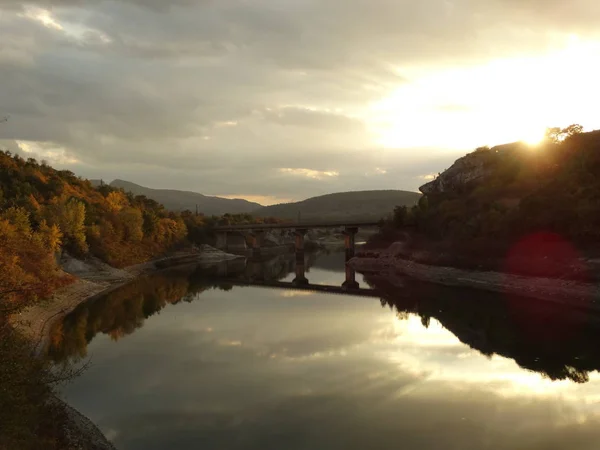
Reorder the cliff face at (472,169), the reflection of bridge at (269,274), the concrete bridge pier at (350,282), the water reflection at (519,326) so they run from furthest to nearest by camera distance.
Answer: the cliff face at (472,169) < the reflection of bridge at (269,274) < the concrete bridge pier at (350,282) < the water reflection at (519,326)

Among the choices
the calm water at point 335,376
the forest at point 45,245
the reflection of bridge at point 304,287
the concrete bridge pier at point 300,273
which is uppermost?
the forest at point 45,245

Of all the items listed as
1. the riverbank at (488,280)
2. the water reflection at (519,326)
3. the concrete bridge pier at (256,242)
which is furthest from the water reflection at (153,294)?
the concrete bridge pier at (256,242)

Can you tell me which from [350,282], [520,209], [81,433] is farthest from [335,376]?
[520,209]

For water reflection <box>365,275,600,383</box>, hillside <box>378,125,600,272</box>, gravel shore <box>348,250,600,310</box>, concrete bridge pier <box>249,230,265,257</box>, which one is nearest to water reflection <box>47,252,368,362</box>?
gravel shore <box>348,250,600,310</box>

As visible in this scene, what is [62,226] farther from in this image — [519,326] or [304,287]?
[519,326]

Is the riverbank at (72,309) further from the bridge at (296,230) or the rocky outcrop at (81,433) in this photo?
the bridge at (296,230)

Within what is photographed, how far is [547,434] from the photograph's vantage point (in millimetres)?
23547

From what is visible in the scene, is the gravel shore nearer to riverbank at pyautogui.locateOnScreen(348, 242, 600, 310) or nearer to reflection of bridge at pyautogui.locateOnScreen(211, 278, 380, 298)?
riverbank at pyautogui.locateOnScreen(348, 242, 600, 310)

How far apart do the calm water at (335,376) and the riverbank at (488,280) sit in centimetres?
606

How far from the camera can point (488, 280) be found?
250 ft

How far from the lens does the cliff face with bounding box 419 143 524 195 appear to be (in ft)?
412

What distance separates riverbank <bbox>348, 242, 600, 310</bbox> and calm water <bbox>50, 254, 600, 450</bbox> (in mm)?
6061

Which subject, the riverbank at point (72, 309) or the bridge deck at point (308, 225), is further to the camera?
the bridge deck at point (308, 225)

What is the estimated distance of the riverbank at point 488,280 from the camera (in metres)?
59.9
